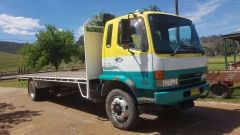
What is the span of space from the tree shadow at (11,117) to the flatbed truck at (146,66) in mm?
2746

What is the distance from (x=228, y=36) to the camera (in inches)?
725

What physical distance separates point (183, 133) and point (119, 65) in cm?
224

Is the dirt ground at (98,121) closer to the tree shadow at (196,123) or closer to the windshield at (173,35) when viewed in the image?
the tree shadow at (196,123)

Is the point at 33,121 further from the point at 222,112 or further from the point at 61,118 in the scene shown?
the point at 222,112

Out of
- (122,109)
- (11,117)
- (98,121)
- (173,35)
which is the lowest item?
(11,117)

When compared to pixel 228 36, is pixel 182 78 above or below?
below

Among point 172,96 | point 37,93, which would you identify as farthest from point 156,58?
point 37,93

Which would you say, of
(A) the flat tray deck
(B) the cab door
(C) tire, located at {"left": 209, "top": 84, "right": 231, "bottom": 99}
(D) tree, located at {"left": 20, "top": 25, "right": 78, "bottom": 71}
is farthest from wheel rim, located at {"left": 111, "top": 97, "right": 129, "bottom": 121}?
(D) tree, located at {"left": 20, "top": 25, "right": 78, "bottom": 71}

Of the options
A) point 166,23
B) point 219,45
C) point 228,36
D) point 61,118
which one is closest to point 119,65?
point 166,23

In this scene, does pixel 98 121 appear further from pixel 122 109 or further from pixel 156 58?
pixel 156 58

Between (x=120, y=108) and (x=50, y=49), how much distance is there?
28563 mm

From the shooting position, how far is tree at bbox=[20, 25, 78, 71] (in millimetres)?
35250

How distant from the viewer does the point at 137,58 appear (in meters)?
7.41

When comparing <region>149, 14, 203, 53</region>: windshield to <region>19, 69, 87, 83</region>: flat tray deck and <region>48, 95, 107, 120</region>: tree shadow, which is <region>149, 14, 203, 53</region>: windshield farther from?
<region>48, 95, 107, 120</region>: tree shadow
